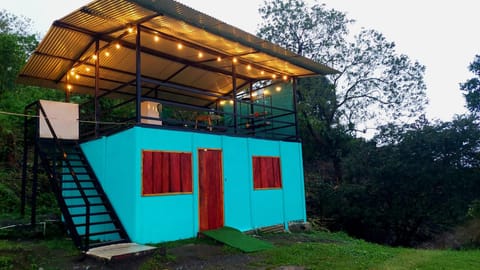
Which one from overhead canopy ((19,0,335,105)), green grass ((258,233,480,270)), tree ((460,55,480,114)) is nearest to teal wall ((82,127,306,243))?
overhead canopy ((19,0,335,105))

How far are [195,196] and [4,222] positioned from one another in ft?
15.3

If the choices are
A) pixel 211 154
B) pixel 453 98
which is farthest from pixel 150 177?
pixel 453 98

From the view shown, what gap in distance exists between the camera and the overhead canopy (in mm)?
7219

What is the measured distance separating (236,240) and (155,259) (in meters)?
2.14

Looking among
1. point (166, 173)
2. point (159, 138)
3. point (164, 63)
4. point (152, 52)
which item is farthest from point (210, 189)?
point (164, 63)

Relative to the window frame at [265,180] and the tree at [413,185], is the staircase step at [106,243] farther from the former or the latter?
the tree at [413,185]

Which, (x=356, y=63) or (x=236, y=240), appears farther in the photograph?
(x=356, y=63)

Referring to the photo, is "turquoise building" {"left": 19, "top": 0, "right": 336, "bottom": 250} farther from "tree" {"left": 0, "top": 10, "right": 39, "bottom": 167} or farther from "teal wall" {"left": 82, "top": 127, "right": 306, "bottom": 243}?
"tree" {"left": 0, "top": 10, "right": 39, "bottom": 167}

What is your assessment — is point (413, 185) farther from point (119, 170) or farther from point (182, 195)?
point (119, 170)

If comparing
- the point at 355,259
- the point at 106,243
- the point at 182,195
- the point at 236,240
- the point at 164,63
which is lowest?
the point at 355,259

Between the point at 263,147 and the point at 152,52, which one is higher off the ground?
the point at 152,52

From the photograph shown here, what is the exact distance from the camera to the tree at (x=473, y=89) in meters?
21.8

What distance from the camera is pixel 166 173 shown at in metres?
7.53

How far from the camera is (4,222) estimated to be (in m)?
8.29
